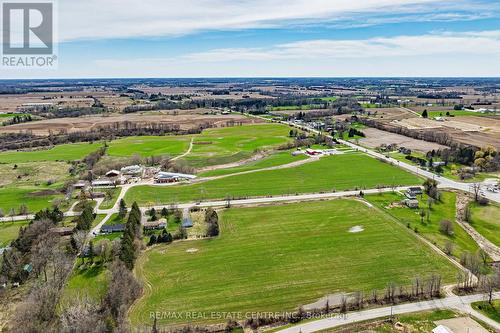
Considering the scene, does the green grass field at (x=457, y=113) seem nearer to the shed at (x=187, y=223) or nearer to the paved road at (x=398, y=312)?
the shed at (x=187, y=223)

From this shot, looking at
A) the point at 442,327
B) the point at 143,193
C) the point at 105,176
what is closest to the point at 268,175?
the point at 143,193

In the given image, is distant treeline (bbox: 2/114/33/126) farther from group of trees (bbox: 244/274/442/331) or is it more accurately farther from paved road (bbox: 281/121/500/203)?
group of trees (bbox: 244/274/442/331)

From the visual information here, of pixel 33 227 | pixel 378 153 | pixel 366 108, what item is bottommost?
pixel 33 227

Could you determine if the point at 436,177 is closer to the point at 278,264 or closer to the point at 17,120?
the point at 278,264

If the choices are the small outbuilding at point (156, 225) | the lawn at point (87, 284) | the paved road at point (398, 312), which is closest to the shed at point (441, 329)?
the paved road at point (398, 312)

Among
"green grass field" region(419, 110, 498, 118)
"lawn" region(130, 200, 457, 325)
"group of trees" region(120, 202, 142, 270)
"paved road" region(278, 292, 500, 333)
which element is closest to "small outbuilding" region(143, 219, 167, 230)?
"group of trees" region(120, 202, 142, 270)

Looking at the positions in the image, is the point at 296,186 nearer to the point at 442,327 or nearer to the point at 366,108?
the point at 442,327
